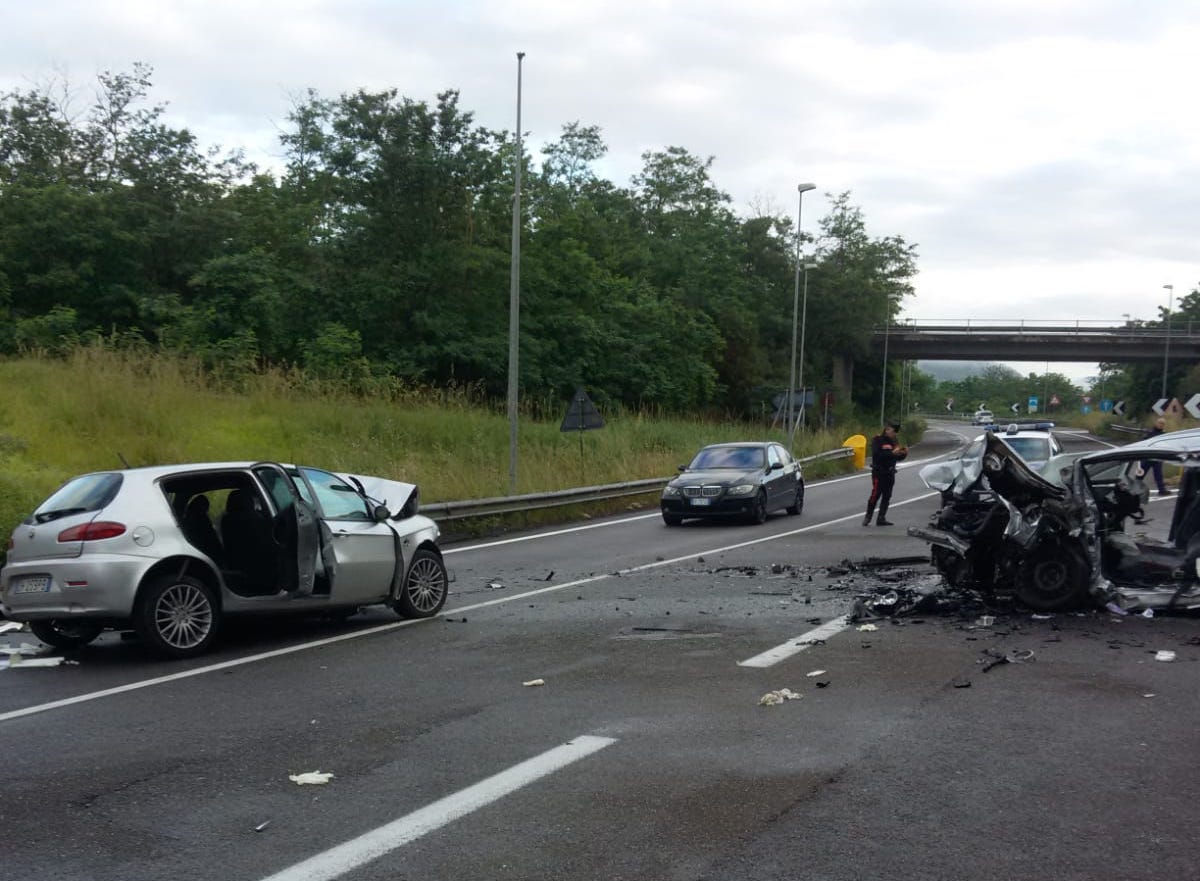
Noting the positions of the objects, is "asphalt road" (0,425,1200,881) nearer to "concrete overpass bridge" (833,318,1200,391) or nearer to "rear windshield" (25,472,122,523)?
"rear windshield" (25,472,122,523)

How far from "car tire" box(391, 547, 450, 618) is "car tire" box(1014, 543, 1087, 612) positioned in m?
5.49

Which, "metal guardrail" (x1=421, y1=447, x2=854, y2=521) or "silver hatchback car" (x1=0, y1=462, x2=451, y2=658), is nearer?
"silver hatchback car" (x1=0, y1=462, x2=451, y2=658)

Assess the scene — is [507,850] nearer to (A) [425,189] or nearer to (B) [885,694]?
(B) [885,694]

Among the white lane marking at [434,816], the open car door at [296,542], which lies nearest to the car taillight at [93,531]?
the open car door at [296,542]

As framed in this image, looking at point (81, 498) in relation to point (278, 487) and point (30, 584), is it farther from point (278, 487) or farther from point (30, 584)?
point (278, 487)

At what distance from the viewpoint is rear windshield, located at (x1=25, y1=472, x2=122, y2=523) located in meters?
8.51

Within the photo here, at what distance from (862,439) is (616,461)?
694 inches

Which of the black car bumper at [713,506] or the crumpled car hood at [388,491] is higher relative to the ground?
the crumpled car hood at [388,491]

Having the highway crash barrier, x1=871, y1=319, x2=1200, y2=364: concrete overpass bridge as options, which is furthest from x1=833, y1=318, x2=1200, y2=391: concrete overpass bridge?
the highway crash barrier

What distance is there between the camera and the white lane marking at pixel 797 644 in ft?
26.9

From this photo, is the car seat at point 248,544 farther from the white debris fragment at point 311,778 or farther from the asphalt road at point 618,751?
the white debris fragment at point 311,778

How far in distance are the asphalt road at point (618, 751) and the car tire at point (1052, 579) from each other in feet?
0.96

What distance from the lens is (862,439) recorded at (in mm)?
42969

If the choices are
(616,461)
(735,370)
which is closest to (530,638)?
(616,461)
